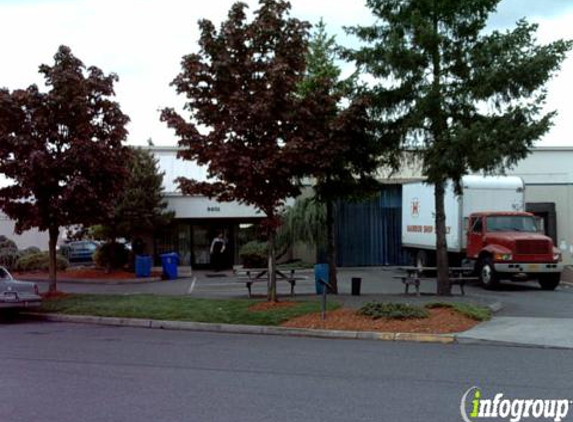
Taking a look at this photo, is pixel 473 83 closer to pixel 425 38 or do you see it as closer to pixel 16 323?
pixel 425 38

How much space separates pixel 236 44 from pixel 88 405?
34.2 ft

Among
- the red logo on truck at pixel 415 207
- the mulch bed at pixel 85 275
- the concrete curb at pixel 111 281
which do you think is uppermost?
the red logo on truck at pixel 415 207

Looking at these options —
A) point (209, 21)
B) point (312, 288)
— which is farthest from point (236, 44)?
point (312, 288)

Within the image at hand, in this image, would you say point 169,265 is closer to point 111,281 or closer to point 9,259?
point 111,281

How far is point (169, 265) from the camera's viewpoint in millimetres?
28266

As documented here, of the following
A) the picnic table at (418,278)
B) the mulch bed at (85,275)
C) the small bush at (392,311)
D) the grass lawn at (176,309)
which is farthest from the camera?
the mulch bed at (85,275)

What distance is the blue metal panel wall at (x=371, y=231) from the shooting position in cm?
3309

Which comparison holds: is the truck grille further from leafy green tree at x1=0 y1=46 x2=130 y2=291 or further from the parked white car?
the parked white car

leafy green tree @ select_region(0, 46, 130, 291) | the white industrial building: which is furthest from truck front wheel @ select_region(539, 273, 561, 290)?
leafy green tree @ select_region(0, 46, 130, 291)

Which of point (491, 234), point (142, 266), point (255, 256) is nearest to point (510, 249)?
point (491, 234)

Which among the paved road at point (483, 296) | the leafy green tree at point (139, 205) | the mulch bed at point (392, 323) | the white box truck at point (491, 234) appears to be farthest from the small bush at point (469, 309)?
the leafy green tree at point (139, 205)

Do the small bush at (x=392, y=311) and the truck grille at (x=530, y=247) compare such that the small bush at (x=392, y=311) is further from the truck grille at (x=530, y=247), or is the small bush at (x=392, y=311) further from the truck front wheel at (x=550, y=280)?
the truck front wheel at (x=550, y=280)

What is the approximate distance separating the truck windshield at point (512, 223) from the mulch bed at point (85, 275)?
43.7ft

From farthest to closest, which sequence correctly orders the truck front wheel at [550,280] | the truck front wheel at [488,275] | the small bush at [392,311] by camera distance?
the truck front wheel at [550,280] → the truck front wheel at [488,275] → the small bush at [392,311]
